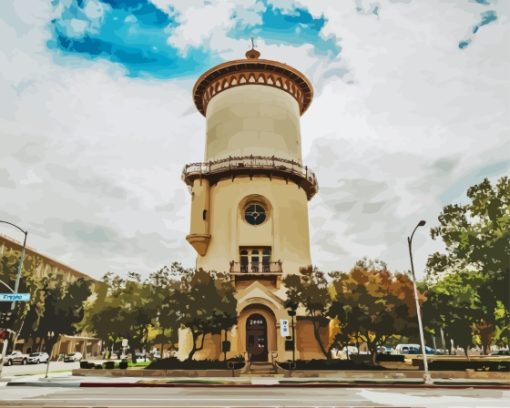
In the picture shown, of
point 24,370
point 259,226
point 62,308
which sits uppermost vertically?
point 259,226

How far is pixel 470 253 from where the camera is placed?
34.6 m

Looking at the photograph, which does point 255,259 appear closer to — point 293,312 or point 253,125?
point 293,312

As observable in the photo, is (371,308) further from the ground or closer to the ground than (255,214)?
closer to the ground

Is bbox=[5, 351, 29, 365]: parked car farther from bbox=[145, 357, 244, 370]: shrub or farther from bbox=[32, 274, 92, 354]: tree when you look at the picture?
bbox=[145, 357, 244, 370]: shrub

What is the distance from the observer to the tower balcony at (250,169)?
41.9 m

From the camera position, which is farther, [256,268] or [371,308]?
[256,268]

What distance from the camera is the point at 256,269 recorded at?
39.5m

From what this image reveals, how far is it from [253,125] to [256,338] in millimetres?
20844

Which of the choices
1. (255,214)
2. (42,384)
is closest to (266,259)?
(255,214)

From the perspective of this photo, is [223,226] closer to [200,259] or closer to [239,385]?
[200,259]

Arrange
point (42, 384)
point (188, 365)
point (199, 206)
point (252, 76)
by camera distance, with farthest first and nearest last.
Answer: point (252, 76) → point (199, 206) → point (188, 365) → point (42, 384)

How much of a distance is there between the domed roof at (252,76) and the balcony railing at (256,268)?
19.3 meters

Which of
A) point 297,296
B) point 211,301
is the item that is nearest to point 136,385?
point 211,301

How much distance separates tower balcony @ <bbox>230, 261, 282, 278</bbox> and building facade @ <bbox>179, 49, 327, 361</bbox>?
88mm
